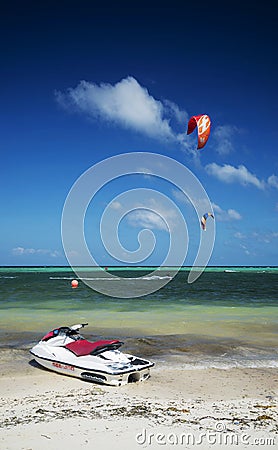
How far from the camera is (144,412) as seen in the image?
6.69m

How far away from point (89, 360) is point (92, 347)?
39 centimetres

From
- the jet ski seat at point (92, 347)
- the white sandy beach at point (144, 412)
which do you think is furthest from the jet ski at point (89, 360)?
the white sandy beach at point (144, 412)

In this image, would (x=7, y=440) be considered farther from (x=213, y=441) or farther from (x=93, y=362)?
(x=93, y=362)

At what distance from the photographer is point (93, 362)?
879cm

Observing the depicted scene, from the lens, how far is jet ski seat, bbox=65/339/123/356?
9.06 meters

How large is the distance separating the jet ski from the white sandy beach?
0.60ft

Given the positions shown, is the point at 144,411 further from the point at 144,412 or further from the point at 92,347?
the point at 92,347

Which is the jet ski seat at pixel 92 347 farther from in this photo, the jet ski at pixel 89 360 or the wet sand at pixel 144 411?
the wet sand at pixel 144 411

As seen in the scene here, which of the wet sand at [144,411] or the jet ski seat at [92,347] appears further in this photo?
the jet ski seat at [92,347]

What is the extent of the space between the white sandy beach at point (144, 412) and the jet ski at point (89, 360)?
18cm

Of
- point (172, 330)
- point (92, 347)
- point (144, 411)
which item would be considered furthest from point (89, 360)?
point (172, 330)

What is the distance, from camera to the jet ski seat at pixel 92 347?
9.06m

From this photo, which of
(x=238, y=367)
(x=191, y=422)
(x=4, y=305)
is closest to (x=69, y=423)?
(x=191, y=422)

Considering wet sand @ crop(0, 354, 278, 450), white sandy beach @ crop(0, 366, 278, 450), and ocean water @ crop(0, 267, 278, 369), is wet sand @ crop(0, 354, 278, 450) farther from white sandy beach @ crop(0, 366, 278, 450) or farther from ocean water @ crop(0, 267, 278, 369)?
ocean water @ crop(0, 267, 278, 369)
